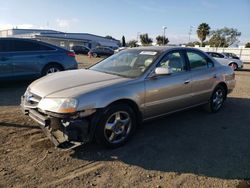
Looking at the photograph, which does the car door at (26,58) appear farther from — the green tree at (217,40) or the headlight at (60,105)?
the green tree at (217,40)

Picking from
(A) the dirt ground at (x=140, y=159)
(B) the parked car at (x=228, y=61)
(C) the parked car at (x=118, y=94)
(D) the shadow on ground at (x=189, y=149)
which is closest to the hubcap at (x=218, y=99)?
(C) the parked car at (x=118, y=94)

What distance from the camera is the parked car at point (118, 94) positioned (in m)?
3.81

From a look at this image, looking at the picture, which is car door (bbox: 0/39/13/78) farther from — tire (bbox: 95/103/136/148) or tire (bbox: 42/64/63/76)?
tire (bbox: 95/103/136/148)

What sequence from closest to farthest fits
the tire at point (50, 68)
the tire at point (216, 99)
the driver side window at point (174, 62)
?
the driver side window at point (174, 62) → the tire at point (216, 99) → the tire at point (50, 68)

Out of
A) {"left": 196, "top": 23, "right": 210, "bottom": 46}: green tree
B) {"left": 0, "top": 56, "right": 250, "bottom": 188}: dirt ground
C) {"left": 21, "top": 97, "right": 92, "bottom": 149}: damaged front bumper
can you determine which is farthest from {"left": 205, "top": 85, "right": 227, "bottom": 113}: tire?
{"left": 196, "top": 23, "right": 210, "bottom": 46}: green tree

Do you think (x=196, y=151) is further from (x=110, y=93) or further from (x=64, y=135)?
(x=64, y=135)

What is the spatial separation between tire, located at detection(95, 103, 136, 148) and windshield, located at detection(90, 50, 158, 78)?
704 mm

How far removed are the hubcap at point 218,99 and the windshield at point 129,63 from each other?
2.27 meters

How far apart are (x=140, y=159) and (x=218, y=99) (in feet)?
11.4

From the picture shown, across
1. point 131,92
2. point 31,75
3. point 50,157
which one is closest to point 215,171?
point 131,92

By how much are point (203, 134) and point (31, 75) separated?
572 centimetres

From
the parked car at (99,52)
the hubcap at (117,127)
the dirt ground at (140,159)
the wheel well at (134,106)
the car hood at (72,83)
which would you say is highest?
the parked car at (99,52)

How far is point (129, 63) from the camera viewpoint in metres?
5.26

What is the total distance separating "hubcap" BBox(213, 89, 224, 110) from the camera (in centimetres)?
659
